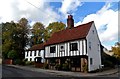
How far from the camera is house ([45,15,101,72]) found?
33031mm

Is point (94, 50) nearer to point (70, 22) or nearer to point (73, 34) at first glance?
point (73, 34)

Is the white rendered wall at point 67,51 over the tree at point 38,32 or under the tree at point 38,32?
under

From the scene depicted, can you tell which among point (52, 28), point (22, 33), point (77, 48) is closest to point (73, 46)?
point (77, 48)

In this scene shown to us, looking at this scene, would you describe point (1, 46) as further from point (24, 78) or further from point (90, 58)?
point (24, 78)

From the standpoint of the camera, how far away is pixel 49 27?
6806 cm

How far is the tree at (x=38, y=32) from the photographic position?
6962 cm

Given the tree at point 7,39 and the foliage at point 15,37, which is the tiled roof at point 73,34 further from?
the foliage at point 15,37

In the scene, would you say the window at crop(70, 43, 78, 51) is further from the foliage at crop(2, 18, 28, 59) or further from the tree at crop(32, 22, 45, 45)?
the tree at crop(32, 22, 45, 45)

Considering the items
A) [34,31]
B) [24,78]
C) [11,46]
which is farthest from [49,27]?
[24,78]

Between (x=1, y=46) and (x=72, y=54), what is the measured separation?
35553 millimetres

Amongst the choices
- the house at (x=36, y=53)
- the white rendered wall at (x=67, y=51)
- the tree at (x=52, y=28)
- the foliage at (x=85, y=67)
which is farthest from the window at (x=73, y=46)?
the tree at (x=52, y=28)

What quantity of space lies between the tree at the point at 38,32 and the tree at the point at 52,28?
1.89 metres

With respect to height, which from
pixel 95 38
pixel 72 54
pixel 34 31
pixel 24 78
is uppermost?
pixel 34 31

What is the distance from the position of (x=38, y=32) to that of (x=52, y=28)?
5736mm
